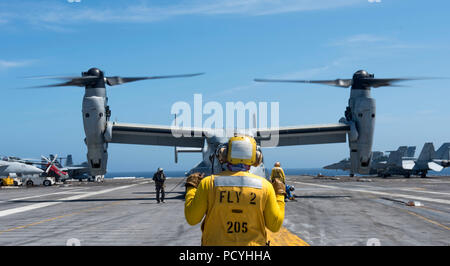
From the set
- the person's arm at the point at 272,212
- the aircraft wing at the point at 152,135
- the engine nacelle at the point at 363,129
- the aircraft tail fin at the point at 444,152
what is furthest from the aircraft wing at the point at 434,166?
the person's arm at the point at 272,212

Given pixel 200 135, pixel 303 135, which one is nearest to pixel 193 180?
pixel 200 135

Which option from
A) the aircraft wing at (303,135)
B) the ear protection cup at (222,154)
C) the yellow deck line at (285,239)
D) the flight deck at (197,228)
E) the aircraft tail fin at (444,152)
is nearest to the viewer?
the ear protection cup at (222,154)

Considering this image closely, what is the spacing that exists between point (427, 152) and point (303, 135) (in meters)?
43.5

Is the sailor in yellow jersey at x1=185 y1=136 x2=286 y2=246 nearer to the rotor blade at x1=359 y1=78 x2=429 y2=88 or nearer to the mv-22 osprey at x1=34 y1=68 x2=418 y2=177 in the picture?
the mv-22 osprey at x1=34 y1=68 x2=418 y2=177

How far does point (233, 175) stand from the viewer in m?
3.88

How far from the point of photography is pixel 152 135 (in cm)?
2598

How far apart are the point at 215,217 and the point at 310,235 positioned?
266 inches

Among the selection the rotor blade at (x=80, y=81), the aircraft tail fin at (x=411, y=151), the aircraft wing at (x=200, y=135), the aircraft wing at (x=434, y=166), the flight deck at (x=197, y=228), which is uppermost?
the rotor blade at (x=80, y=81)

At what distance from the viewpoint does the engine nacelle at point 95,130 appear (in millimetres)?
22031

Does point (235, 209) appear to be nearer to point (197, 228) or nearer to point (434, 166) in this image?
point (197, 228)

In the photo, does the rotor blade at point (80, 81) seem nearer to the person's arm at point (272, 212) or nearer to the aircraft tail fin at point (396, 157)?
the person's arm at point (272, 212)
